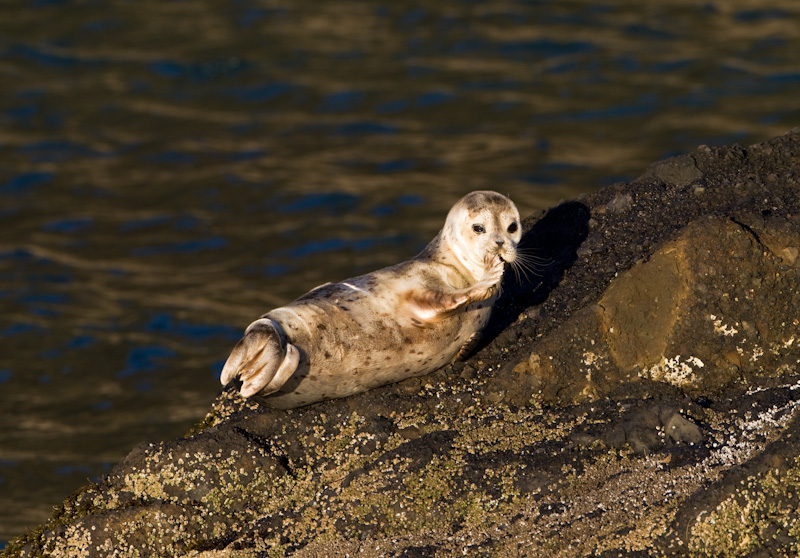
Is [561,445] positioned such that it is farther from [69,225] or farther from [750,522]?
[69,225]

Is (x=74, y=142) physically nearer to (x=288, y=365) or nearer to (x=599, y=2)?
(x=599, y=2)

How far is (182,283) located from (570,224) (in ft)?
20.8

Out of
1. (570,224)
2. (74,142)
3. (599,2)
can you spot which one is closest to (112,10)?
(74,142)

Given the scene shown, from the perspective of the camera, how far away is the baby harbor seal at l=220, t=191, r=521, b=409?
575 centimetres

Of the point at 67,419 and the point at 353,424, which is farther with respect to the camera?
the point at 67,419

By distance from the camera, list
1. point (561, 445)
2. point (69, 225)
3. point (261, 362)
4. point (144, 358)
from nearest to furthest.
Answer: point (561, 445) < point (261, 362) < point (144, 358) < point (69, 225)


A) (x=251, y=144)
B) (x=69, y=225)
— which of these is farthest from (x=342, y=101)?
(x=69, y=225)

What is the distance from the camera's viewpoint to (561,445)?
5.25 metres

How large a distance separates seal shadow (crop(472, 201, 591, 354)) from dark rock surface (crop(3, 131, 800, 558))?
0.13 m

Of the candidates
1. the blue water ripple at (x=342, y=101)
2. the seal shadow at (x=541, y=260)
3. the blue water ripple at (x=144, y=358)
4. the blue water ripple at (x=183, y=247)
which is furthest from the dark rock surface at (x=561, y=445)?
the blue water ripple at (x=342, y=101)

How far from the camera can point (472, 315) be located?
6.16 meters

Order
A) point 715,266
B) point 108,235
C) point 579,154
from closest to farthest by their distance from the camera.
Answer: point 715,266
point 108,235
point 579,154

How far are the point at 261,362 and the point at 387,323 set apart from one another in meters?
0.77

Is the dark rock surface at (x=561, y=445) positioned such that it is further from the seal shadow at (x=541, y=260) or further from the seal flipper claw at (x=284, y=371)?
the seal flipper claw at (x=284, y=371)
